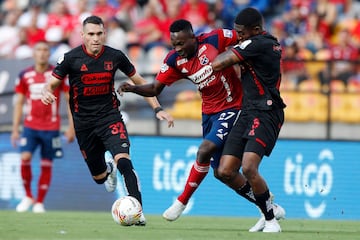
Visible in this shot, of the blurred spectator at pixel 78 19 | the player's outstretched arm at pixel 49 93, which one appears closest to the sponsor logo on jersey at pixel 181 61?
the player's outstretched arm at pixel 49 93

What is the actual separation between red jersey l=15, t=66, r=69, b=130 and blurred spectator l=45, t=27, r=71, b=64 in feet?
9.44

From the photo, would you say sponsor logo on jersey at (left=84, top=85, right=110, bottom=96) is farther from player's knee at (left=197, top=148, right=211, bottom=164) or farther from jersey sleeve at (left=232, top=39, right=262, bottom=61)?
jersey sleeve at (left=232, top=39, right=262, bottom=61)

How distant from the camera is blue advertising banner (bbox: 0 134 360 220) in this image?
16.5 meters

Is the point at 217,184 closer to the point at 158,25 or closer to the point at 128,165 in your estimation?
the point at 158,25

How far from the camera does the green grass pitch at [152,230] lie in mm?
9727

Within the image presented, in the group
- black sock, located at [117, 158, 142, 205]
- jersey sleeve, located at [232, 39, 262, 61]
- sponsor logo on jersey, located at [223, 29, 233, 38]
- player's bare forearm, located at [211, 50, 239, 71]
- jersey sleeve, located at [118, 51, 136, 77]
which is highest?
sponsor logo on jersey, located at [223, 29, 233, 38]

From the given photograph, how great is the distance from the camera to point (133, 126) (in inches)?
679

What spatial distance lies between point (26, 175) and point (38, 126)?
33.4 inches

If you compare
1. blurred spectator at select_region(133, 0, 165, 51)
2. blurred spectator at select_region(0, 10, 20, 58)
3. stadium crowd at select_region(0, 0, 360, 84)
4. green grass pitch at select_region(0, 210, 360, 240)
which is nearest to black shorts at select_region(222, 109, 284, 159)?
green grass pitch at select_region(0, 210, 360, 240)

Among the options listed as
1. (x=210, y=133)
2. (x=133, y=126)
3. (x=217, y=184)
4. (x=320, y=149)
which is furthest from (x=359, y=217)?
(x=210, y=133)

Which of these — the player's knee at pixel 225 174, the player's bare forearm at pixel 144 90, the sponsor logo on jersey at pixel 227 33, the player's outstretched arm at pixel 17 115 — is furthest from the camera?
the player's outstretched arm at pixel 17 115

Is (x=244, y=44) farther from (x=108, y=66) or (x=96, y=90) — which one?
(x=96, y=90)

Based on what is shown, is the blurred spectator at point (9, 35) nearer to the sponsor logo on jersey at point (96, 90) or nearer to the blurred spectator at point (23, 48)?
the blurred spectator at point (23, 48)

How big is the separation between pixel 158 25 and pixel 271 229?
10.0 m
